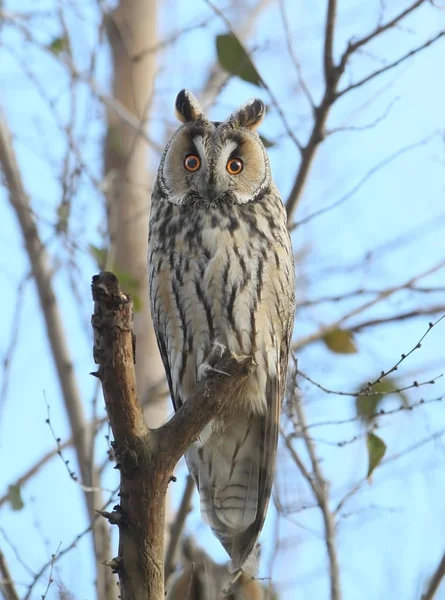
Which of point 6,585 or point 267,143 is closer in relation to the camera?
point 6,585

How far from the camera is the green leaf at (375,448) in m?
2.96

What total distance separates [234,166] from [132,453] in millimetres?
1282

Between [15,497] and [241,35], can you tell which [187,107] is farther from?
[241,35]

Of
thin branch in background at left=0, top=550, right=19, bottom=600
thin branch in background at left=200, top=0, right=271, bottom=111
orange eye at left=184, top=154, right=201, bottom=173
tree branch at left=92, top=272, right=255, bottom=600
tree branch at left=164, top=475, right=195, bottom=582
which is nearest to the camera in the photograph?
tree branch at left=92, top=272, right=255, bottom=600

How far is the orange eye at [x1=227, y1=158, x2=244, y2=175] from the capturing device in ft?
10.1

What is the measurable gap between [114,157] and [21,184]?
1125 mm

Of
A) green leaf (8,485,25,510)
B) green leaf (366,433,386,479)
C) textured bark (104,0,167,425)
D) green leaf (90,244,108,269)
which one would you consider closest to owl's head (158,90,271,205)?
green leaf (90,244,108,269)

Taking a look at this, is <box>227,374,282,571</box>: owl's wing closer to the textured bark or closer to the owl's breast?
the owl's breast

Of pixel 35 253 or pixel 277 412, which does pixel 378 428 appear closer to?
pixel 277 412

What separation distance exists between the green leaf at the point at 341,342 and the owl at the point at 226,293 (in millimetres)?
898

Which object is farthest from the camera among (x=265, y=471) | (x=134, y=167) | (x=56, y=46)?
(x=134, y=167)

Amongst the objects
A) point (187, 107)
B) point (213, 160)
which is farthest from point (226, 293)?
point (187, 107)

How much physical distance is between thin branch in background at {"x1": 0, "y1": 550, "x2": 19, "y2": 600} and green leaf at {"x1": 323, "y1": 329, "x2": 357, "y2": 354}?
171 centimetres

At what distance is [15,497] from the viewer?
3.27 meters
